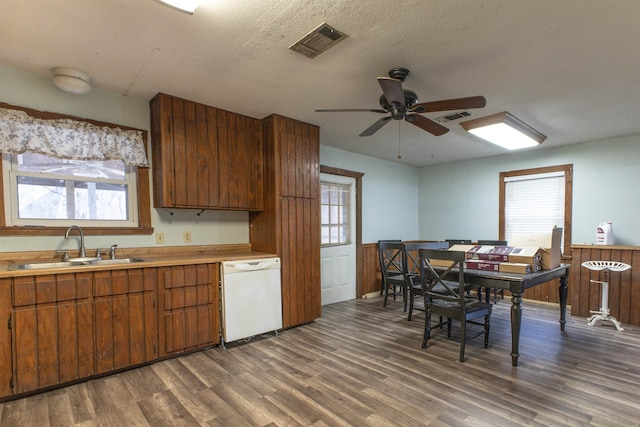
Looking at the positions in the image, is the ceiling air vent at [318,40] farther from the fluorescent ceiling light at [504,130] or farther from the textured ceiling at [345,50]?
the fluorescent ceiling light at [504,130]

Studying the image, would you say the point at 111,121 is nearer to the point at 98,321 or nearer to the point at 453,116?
the point at 98,321

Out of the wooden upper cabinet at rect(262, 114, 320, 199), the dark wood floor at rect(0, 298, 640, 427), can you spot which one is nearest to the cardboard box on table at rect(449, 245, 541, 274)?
the dark wood floor at rect(0, 298, 640, 427)

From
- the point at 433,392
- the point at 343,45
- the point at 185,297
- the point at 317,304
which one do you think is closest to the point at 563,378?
the point at 433,392

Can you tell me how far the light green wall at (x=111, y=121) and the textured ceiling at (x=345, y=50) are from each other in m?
0.13

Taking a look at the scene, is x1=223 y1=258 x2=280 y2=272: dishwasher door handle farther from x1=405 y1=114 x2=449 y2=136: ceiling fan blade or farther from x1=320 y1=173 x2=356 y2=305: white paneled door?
x1=405 y1=114 x2=449 y2=136: ceiling fan blade

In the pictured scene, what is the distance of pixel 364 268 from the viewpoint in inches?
211

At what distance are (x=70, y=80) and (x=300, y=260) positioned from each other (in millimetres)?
2702

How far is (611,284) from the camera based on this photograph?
4020 millimetres

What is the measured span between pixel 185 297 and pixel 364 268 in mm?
3158

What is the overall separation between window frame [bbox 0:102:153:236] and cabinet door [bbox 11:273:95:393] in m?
0.62

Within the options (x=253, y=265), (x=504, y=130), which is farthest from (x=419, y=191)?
(x=253, y=265)

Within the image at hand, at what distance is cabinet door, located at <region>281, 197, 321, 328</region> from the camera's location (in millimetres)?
3631

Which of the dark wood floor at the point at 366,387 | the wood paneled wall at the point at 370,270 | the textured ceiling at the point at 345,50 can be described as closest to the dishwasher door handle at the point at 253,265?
the dark wood floor at the point at 366,387

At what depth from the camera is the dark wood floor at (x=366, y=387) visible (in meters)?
1.98
